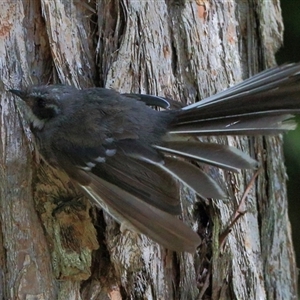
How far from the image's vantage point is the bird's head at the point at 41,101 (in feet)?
7.86

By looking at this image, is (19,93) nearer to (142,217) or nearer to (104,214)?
(104,214)

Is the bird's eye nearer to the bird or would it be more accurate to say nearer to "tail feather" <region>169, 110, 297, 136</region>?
the bird

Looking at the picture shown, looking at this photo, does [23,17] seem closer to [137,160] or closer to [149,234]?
[137,160]

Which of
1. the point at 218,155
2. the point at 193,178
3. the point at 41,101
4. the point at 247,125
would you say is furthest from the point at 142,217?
the point at 41,101

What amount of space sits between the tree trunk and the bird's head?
0.05 metres

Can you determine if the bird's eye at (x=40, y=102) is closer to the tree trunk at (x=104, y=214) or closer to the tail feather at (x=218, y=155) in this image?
the tree trunk at (x=104, y=214)

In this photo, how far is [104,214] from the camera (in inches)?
91.4

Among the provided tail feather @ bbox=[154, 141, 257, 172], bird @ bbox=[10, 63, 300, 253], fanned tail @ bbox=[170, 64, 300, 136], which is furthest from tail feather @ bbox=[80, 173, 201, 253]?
fanned tail @ bbox=[170, 64, 300, 136]

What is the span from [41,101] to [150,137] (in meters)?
0.45

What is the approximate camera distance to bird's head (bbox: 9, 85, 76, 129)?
2395 millimetres

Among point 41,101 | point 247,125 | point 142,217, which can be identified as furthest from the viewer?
point 41,101

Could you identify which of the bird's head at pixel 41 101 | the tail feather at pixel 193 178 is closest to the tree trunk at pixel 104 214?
the bird's head at pixel 41 101

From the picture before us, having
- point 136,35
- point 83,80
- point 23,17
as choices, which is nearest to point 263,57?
point 136,35

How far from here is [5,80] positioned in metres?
2.45
